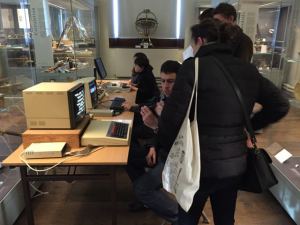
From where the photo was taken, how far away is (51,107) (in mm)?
1741

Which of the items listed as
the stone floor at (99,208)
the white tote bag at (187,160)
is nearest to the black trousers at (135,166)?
the stone floor at (99,208)

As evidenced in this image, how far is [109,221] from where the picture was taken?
2123 mm

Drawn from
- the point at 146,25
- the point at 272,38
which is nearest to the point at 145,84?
the point at 272,38

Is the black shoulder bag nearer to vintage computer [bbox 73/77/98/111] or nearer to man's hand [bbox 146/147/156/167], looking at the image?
man's hand [bbox 146/147/156/167]

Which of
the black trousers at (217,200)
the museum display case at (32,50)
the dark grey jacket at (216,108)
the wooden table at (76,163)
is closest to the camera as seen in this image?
the dark grey jacket at (216,108)

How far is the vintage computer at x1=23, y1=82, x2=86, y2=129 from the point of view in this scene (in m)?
1.73

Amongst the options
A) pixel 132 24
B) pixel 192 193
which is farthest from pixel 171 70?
pixel 132 24

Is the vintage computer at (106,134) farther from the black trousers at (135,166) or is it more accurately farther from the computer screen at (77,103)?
the black trousers at (135,166)

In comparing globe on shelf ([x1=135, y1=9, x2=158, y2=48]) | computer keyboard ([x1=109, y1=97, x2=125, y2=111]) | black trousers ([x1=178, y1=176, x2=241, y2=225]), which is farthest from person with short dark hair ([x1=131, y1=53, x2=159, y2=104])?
globe on shelf ([x1=135, y1=9, x2=158, y2=48])

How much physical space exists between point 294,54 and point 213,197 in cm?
335

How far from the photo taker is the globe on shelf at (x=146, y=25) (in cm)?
754

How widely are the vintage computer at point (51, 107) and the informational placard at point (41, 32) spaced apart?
244 cm

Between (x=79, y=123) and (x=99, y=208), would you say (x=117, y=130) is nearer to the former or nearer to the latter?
(x=79, y=123)

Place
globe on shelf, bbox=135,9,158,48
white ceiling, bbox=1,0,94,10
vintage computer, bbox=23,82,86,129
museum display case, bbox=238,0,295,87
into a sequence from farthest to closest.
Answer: globe on shelf, bbox=135,9,158,48
museum display case, bbox=238,0,295,87
white ceiling, bbox=1,0,94,10
vintage computer, bbox=23,82,86,129
